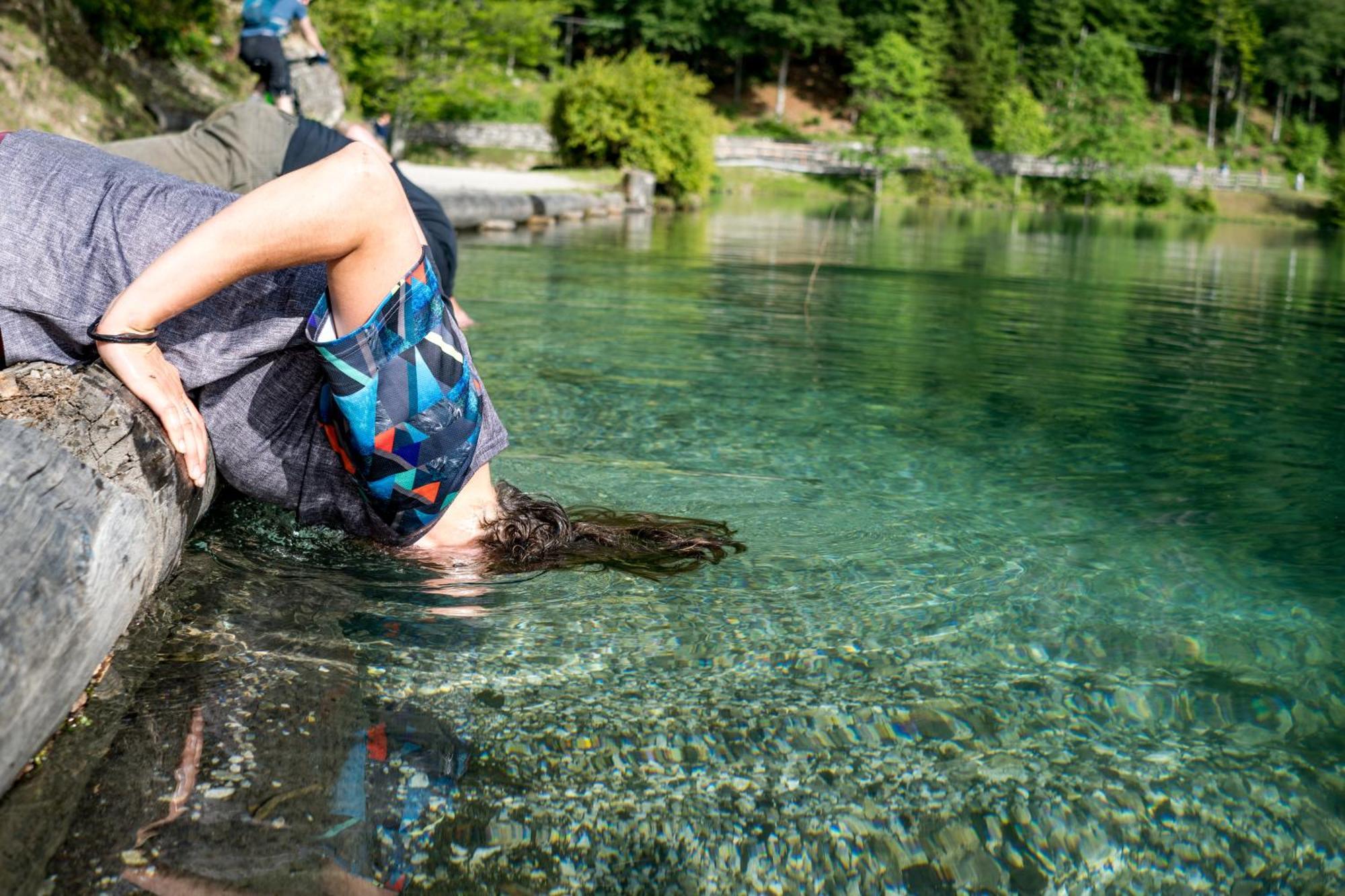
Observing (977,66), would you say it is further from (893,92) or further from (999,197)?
(999,197)

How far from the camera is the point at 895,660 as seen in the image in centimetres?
280

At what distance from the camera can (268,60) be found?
10.4m

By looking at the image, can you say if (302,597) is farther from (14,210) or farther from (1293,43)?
(1293,43)

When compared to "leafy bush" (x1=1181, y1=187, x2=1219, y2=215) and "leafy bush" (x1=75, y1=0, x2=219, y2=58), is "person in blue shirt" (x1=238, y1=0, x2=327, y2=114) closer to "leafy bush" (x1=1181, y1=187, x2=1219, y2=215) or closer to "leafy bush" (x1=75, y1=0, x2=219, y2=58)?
"leafy bush" (x1=75, y1=0, x2=219, y2=58)

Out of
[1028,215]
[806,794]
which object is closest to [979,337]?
[806,794]

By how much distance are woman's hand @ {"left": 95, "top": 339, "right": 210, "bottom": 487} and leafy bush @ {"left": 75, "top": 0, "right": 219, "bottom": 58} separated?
51.2ft

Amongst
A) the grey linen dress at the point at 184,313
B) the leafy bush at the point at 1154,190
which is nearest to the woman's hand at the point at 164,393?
the grey linen dress at the point at 184,313

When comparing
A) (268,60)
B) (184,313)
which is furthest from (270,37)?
(184,313)

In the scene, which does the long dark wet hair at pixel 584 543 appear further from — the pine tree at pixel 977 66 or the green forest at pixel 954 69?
the pine tree at pixel 977 66

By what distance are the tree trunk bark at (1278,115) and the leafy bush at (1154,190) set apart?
25261 mm

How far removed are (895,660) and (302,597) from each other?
1.53 meters

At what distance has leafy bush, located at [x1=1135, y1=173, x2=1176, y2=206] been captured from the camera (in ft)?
165

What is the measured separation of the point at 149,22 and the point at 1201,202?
4541 cm

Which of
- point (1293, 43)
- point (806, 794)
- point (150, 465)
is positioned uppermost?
point (1293, 43)
